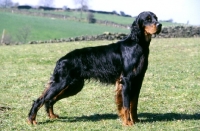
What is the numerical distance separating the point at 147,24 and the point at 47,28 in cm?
4537

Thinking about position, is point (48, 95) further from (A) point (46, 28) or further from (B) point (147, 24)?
(A) point (46, 28)

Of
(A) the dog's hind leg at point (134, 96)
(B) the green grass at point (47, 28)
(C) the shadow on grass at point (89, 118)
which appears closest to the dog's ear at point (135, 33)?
(A) the dog's hind leg at point (134, 96)

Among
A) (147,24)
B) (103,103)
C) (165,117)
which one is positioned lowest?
A: (103,103)

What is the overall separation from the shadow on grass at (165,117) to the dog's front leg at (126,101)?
0.66 metres

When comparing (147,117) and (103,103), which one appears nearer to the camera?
(147,117)

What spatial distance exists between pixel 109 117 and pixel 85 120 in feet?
1.97

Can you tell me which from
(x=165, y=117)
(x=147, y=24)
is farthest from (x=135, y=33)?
(x=165, y=117)

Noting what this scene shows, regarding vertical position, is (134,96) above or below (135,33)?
below

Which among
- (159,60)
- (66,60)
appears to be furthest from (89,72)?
(159,60)

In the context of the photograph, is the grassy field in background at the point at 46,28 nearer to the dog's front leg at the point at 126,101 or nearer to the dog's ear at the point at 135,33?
the dog's ear at the point at 135,33

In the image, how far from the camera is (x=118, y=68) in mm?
7227

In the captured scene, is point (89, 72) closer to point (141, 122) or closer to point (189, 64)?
point (141, 122)

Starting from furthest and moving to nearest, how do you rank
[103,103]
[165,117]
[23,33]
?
[23,33] < [103,103] < [165,117]

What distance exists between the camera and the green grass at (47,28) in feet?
157
